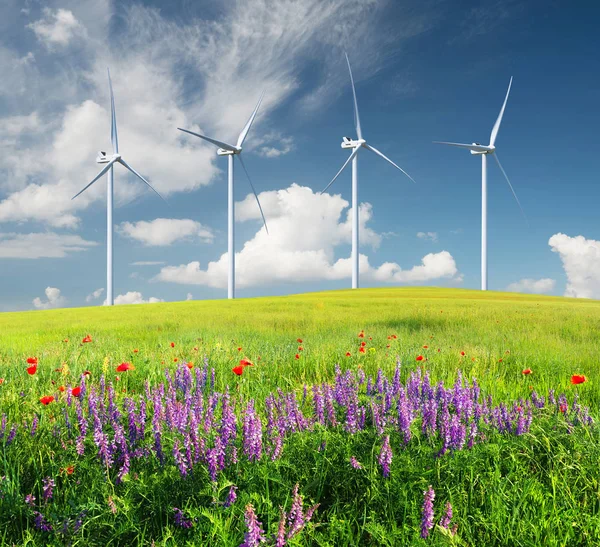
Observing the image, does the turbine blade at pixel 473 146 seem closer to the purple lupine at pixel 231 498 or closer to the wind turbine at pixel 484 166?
the wind turbine at pixel 484 166

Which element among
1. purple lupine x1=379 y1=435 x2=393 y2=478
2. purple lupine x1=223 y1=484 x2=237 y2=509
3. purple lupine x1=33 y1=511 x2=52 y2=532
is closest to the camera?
purple lupine x1=223 y1=484 x2=237 y2=509

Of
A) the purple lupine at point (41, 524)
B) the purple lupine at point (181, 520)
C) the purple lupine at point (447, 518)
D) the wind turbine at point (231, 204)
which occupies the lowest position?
the purple lupine at point (41, 524)

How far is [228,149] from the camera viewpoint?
178 feet

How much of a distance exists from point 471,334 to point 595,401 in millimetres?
7188

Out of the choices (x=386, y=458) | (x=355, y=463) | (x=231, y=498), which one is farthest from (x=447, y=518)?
(x=231, y=498)

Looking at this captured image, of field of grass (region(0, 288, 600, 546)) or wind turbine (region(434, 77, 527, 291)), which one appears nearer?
field of grass (region(0, 288, 600, 546))

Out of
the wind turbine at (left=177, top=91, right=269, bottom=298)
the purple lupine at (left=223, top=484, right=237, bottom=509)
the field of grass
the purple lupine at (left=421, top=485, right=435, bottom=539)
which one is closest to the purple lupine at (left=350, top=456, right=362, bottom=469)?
the field of grass

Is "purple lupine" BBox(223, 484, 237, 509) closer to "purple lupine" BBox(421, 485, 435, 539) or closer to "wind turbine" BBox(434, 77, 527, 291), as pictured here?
"purple lupine" BBox(421, 485, 435, 539)

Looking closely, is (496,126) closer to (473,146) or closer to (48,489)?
(473,146)

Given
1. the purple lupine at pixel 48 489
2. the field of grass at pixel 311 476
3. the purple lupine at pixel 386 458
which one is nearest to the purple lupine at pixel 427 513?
the field of grass at pixel 311 476

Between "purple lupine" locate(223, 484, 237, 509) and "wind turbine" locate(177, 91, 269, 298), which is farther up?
"wind turbine" locate(177, 91, 269, 298)

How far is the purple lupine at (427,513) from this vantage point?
8.49ft

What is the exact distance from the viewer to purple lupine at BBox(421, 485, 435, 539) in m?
2.59

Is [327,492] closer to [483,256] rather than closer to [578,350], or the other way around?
[578,350]
